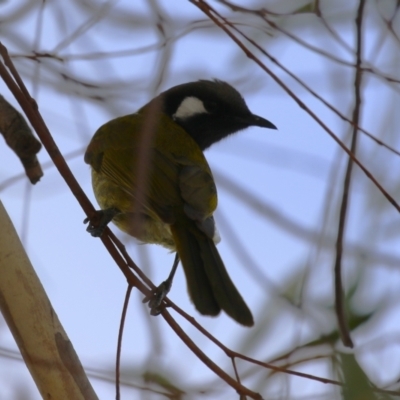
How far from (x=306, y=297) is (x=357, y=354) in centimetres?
34

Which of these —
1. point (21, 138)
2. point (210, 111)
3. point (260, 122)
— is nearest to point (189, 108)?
point (210, 111)

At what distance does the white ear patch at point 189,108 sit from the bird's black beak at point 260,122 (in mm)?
272

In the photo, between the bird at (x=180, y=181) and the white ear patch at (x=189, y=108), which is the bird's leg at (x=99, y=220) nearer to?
the bird at (x=180, y=181)

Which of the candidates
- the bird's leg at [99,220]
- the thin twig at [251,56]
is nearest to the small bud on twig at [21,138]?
the bird's leg at [99,220]

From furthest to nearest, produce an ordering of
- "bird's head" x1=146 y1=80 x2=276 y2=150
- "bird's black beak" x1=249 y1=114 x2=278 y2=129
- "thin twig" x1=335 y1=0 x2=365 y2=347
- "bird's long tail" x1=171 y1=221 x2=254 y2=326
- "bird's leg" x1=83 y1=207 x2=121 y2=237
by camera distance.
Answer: "bird's head" x1=146 y1=80 x2=276 y2=150
"bird's black beak" x1=249 y1=114 x2=278 y2=129
"bird's long tail" x1=171 y1=221 x2=254 y2=326
"bird's leg" x1=83 y1=207 x2=121 y2=237
"thin twig" x1=335 y1=0 x2=365 y2=347

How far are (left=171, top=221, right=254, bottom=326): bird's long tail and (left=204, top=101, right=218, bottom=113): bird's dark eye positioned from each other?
3.59 ft

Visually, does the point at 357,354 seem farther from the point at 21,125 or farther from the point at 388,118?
the point at 21,125

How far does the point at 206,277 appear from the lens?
231cm

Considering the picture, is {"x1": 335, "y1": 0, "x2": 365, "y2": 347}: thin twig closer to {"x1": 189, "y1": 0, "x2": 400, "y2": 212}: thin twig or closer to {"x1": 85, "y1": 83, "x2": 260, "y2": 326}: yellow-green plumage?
{"x1": 189, "y1": 0, "x2": 400, "y2": 212}: thin twig

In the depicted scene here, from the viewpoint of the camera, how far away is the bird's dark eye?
346 cm

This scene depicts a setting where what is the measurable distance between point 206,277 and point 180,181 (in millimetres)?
541

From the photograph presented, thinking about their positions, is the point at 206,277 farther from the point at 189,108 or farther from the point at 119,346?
the point at 189,108

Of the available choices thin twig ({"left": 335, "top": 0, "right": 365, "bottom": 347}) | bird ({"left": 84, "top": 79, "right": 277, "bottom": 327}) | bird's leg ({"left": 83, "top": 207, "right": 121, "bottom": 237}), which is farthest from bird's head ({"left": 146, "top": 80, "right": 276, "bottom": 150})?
thin twig ({"left": 335, "top": 0, "right": 365, "bottom": 347})

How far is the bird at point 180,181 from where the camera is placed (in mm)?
2260
